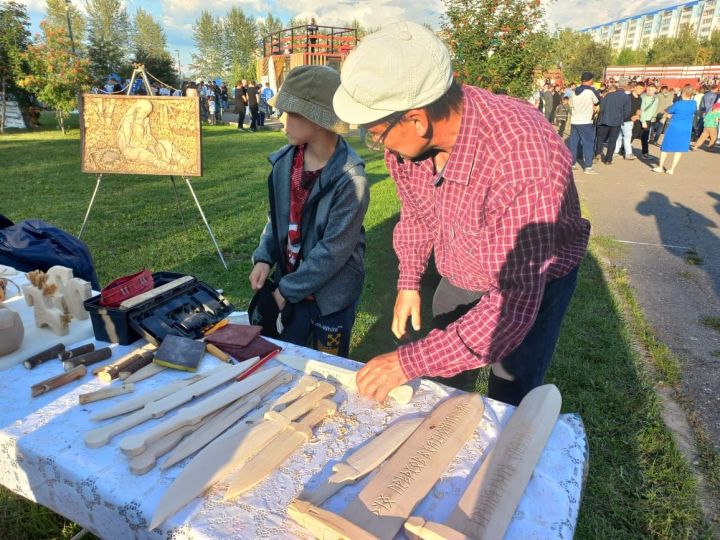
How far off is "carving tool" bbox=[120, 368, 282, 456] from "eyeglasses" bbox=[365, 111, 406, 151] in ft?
2.50

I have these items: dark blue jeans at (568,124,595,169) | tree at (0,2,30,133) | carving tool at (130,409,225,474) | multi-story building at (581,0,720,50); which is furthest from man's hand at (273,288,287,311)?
multi-story building at (581,0,720,50)

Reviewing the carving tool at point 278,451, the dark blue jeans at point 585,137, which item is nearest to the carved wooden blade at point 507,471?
the carving tool at point 278,451

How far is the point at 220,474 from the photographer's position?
3.59 feet

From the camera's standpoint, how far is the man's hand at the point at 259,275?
238cm

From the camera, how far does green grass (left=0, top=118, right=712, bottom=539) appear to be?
2.25 m

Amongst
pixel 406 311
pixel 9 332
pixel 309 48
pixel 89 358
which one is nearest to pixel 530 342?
pixel 406 311

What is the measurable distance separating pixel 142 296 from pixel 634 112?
590 inches

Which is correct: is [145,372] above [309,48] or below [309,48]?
below

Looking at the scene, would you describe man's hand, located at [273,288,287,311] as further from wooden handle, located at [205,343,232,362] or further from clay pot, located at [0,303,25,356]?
clay pot, located at [0,303,25,356]

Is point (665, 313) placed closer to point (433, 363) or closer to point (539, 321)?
point (539, 321)

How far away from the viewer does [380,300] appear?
4.44 m

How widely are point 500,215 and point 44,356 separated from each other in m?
1.52

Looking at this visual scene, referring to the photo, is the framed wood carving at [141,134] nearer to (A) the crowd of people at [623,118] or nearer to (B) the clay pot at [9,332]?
(B) the clay pot at [9,332]

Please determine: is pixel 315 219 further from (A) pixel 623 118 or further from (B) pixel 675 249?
(A) pixel 623 118
